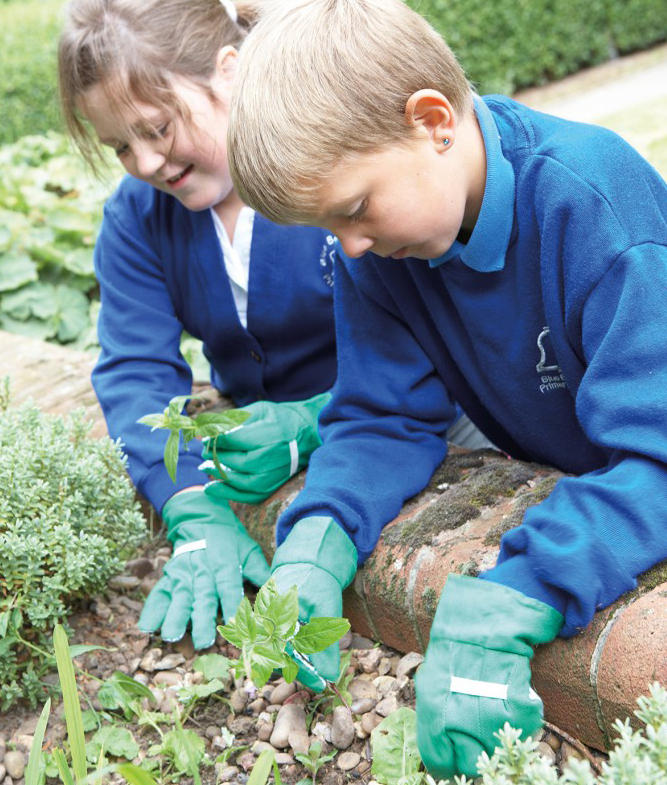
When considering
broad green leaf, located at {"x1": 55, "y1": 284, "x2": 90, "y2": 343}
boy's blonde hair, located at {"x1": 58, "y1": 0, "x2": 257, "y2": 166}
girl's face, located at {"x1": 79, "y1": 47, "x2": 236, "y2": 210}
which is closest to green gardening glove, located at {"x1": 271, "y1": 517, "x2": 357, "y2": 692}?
girl's face, located at {"x1": 79, "y1": 47, "x2": 236, "y2": 210}

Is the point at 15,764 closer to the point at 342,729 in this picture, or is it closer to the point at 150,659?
the point at 150,659

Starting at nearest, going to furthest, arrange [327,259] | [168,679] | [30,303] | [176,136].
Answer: [168,679]
[176,136]
[327,259]
[30,303]

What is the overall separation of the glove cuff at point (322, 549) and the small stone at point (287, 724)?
0.73 ft

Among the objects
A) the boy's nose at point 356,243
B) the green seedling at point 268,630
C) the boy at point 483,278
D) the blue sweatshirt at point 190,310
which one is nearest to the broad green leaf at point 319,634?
the green seedling at point 268,630

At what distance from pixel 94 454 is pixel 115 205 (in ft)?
2.75

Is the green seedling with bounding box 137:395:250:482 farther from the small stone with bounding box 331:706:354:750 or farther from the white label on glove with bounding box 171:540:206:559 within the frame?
the small stone with bounding box 331:706:354:750

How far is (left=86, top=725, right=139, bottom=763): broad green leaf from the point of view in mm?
1534

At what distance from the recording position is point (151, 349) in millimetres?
2367

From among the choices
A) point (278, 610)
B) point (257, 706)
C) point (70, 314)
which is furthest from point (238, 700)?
point (70, 314)

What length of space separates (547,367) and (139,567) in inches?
40.3

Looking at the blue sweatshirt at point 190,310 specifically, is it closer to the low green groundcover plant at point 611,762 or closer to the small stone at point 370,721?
the small stone at point 370,721

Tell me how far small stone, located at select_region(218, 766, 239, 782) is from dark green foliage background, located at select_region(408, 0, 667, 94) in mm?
7018

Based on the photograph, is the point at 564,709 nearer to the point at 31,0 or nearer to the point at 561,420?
the point at 561,420

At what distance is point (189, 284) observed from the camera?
94.2 inches
